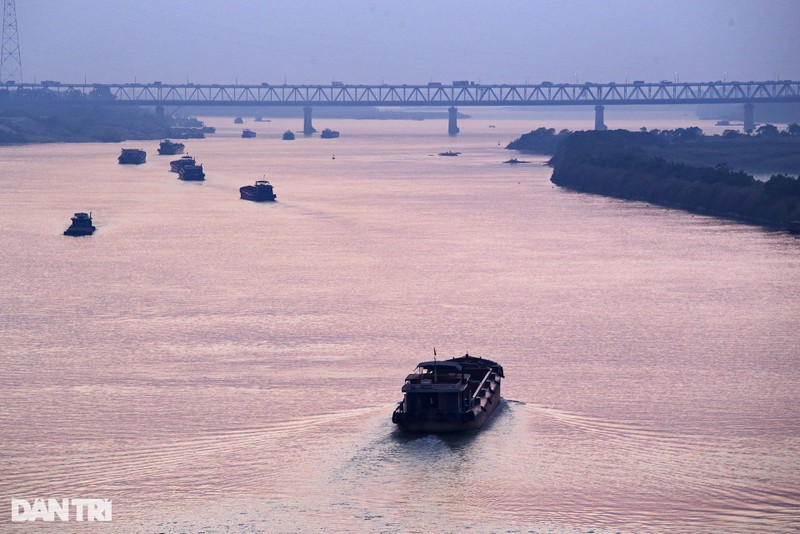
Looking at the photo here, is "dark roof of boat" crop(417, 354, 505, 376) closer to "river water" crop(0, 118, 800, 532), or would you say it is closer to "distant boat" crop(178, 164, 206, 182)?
"river water" crop(0, 118, 800, 532)

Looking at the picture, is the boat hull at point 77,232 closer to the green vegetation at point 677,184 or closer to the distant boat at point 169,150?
the green vegetation at point 677,184

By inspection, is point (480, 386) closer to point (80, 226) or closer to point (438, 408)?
point (438, 408)

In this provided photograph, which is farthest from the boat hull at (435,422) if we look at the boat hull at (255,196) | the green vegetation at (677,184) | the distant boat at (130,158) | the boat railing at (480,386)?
the distant boat at (130,158)

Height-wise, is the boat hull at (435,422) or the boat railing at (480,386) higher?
the boat railing at (480,386)

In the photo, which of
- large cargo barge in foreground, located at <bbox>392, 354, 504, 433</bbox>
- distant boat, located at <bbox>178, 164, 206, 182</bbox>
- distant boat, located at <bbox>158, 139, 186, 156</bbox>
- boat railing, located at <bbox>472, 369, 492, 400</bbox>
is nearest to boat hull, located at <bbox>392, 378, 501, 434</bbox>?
large cargo barge in foreground, located at <bbox>392, 354, 504, 433</bbox>

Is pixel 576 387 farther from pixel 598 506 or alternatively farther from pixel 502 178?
pixel 502 178

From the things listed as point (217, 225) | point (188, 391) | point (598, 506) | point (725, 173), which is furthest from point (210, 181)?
point (598, 506)
